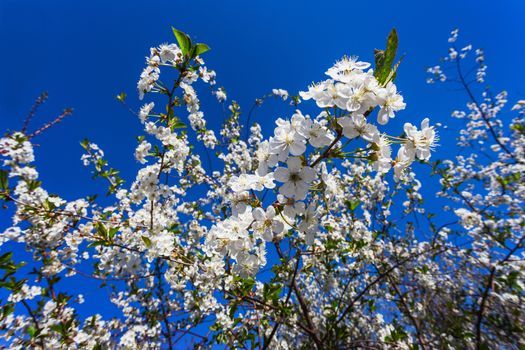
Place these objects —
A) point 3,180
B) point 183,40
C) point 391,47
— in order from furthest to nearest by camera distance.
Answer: point 3,180 → point 183,40 → point 391,47

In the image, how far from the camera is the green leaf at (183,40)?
6.05 feet

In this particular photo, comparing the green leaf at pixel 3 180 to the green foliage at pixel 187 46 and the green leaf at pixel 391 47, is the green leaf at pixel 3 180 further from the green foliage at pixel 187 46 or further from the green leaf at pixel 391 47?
the green leaf at pixel 391 47

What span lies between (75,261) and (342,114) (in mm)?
4205

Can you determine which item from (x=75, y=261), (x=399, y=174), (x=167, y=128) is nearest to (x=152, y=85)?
(x=167, y=128)

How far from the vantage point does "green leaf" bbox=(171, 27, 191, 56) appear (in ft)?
6.05

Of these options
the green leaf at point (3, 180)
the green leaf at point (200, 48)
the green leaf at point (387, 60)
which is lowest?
the green leaf at point (387, 60)

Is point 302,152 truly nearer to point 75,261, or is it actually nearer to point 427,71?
point 75,261

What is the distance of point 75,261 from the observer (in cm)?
354

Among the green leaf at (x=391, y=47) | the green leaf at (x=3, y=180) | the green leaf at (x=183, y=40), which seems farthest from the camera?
the green leaf at (x=3, y=180)

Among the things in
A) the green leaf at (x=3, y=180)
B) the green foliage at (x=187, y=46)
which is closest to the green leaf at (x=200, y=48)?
the green foliage at (x=187, y=46)

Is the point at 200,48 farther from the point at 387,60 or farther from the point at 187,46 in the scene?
the point at 387,60

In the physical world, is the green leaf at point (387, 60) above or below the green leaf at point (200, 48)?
below

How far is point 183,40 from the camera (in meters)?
1.92

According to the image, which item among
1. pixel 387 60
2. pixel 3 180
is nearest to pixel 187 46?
pixel 387 60
